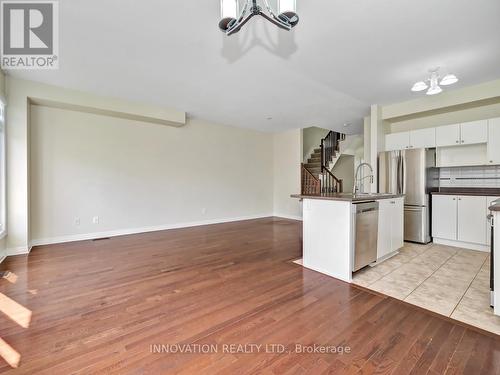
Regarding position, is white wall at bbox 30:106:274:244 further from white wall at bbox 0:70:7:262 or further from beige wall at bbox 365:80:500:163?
beige wall at bbox 365:80:500:163

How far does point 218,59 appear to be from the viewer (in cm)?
309

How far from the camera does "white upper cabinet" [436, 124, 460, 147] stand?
13.5 ft

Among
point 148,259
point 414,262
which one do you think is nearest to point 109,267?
point 148,259

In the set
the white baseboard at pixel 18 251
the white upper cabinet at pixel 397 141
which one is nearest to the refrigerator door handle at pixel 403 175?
the white upper cabinet at pixel 397 141

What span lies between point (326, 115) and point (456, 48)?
291 centimetres

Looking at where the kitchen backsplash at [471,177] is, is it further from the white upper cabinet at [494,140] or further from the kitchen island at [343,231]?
the kitchen island at [343,231]

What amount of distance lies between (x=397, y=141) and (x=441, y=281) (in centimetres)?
313

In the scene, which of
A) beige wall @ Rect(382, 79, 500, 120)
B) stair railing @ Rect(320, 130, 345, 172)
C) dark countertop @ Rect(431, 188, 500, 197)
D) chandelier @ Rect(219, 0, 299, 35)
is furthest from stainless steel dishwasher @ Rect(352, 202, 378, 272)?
stair railing @ Rect(320, 130, 345, 172)

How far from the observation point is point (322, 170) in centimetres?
784

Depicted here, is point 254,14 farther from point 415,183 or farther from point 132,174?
point 132,174

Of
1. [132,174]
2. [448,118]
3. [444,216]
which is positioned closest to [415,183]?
[444,216]

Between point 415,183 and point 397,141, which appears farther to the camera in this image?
point 397,141

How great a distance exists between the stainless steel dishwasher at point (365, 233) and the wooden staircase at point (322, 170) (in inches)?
155

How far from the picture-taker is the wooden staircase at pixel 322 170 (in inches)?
279
